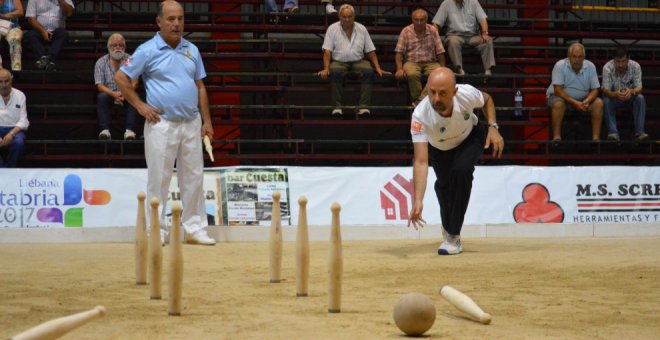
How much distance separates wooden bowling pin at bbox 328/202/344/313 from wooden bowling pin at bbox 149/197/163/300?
1.27 metres

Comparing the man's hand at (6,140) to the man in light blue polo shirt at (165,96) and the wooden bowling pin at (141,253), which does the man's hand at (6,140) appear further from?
the wooden bowling pin at (141,253)

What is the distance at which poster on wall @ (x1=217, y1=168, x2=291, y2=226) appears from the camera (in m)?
12.8

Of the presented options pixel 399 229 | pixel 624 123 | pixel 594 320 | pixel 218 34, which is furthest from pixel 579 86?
pixel 594 320

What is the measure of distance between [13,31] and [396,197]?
20.8 ft

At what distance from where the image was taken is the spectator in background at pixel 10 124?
13594 millimetres

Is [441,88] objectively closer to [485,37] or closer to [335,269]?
[335,269]

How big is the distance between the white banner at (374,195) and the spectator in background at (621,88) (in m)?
1.92

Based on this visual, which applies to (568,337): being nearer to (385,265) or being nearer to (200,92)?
(385,265)

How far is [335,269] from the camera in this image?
Answer: 6012mm

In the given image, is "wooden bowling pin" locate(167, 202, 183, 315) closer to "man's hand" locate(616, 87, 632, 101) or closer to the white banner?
the white banner

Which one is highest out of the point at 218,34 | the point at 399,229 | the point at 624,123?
the point at 218,34

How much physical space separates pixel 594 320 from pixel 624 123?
1137 cm

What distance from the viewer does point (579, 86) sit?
15.3 metres

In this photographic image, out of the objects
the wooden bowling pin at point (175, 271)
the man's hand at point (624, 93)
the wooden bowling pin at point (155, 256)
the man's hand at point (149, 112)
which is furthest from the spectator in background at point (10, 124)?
the man's hand at point (624, 93)
